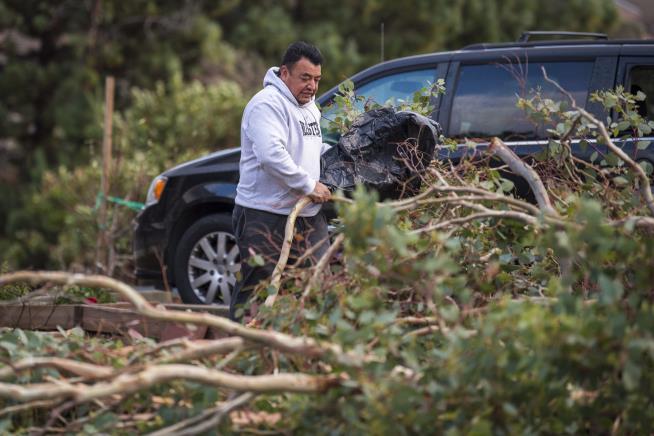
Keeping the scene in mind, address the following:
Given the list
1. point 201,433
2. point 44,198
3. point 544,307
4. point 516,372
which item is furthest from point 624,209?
point 44,198

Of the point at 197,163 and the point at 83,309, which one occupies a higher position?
the point at 197,163

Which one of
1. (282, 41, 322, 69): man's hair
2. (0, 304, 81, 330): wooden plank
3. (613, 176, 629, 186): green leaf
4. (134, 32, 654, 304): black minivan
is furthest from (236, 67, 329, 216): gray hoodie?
(613, 176, 629, 186): green leaf

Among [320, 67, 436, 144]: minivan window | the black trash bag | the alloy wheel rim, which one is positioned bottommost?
the alloy wheel rim

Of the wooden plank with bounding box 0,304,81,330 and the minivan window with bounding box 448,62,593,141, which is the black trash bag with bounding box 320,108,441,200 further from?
the wooden plank with bounding box 0,304,81,330

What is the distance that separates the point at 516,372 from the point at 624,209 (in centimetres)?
152

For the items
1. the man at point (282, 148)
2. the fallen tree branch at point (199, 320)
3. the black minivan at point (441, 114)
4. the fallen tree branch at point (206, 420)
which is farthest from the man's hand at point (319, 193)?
the fallen tree branch at point (206, 420)

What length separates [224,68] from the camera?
61.0 feet

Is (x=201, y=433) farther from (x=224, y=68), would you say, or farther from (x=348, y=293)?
(x=224, y=68)

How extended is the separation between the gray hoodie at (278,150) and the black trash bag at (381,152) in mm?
297

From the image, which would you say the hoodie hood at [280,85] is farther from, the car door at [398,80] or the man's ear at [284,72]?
the car door at [398,80]

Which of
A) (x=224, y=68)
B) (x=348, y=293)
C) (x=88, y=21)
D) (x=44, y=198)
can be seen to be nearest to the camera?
(x=348, y=293)

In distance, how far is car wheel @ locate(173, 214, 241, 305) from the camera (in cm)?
781

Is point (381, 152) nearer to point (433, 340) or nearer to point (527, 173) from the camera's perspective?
point (527, 173)

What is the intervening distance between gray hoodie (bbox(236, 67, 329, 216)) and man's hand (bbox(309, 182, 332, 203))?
0.04 m
